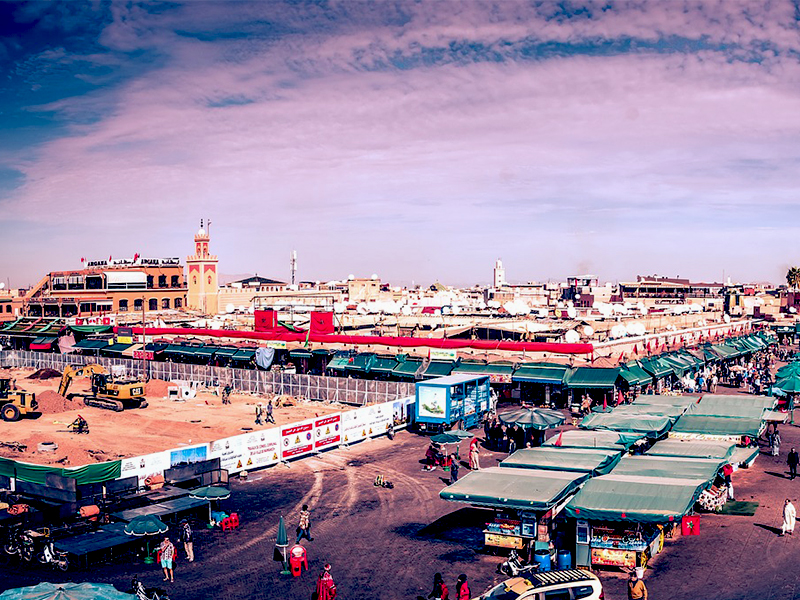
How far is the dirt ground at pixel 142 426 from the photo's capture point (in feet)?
130

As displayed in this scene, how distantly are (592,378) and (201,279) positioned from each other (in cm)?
9113

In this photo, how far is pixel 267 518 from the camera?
27109mm

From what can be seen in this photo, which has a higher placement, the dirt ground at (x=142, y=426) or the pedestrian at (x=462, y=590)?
the pedestrian at (x=462, y=590)

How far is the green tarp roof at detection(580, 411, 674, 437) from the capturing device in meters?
33.2

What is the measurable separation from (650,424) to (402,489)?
37.7 ft

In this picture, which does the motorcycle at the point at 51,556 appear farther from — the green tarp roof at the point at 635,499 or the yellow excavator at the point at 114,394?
the yellow excavator at the point at 114,394

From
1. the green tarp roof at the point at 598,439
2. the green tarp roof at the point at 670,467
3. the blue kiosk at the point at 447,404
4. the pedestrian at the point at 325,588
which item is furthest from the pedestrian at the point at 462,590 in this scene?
the blue kiosk at the point at 447,404

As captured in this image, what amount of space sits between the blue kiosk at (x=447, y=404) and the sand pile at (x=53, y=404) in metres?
25.9

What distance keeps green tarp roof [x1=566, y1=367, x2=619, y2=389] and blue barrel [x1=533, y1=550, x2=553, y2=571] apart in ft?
84.4

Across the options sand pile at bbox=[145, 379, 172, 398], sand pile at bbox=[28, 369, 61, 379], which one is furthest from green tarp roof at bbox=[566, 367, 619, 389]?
sand pile at bbox=[28, 369, 61, 379]

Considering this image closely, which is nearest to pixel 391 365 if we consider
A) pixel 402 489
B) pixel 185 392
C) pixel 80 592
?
pixel 185 392

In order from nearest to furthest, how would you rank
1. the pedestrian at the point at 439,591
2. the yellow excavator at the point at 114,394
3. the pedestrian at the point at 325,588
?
the pedestrian at the point at 439,591, the pedestrian at the point at 325,588, the yellow excavator at the point at 114,394

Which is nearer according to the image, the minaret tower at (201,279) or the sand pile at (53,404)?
the sand pile at (53,404)

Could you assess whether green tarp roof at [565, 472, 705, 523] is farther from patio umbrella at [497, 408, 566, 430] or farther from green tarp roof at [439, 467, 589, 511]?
patio umbrella at [497, 408, 566, 430]
